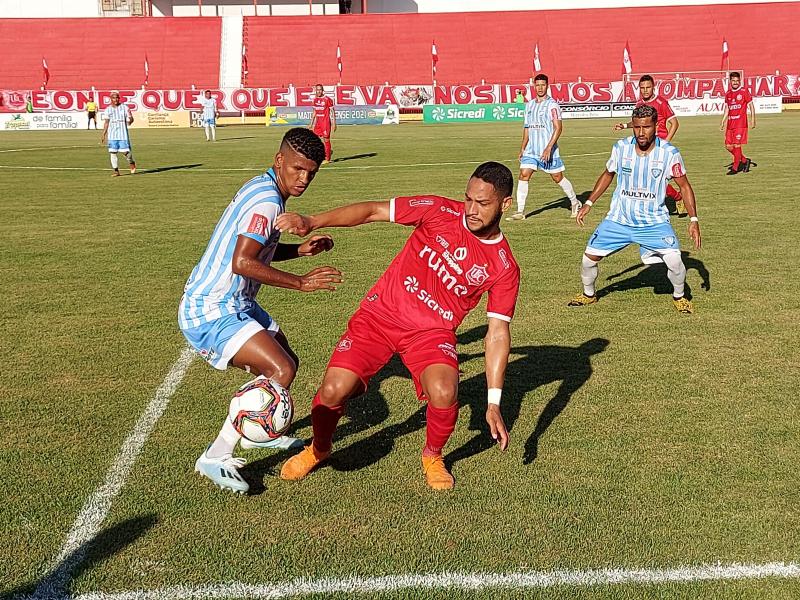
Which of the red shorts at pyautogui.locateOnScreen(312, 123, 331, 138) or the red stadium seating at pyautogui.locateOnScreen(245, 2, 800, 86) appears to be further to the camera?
the red stadium seating at pyautogui.locateOnScreen(245, 2, 800, 86)

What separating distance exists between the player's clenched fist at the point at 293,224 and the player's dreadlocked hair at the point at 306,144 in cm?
44

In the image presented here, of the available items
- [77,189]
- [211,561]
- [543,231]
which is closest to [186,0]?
[77,189]

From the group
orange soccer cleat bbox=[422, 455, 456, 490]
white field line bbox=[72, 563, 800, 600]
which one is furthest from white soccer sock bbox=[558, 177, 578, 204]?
white field line bbox=[72, 563, 800, 600]

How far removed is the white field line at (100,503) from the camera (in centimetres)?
393

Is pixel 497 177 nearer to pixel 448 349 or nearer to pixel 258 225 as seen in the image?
pixel 448 349

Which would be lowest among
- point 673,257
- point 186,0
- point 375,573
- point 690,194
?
point 375,573

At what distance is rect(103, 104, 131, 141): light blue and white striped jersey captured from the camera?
2195 centimetres

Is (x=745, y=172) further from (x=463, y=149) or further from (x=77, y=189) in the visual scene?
(x=77, y=189)

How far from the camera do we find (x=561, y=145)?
94.4 ft

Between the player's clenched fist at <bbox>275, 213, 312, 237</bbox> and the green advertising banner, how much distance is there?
4260 centimetres

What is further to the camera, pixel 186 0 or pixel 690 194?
pixel 186 0

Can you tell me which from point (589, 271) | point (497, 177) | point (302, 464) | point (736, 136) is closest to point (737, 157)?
point (736, 136)

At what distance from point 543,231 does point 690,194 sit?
477 cm

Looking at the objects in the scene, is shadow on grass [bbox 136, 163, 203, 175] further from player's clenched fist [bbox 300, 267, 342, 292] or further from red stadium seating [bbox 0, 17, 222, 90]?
red stadium seating [bbox 0, 17, 222, 90]
